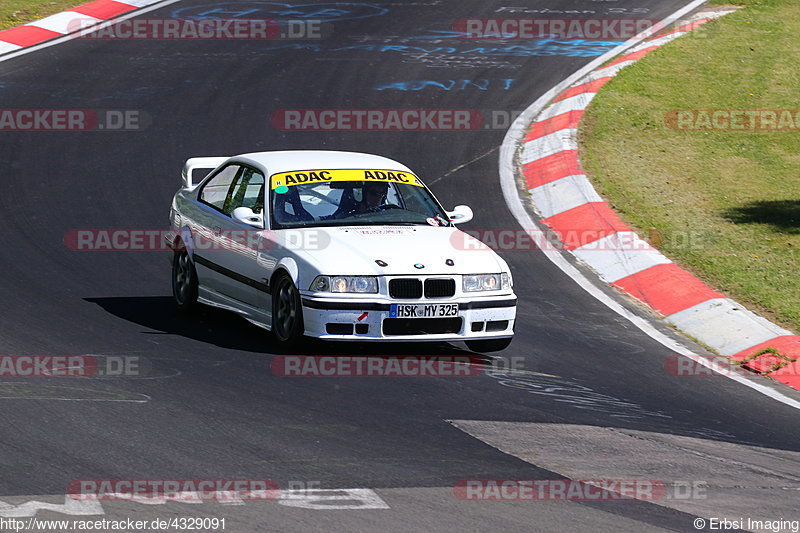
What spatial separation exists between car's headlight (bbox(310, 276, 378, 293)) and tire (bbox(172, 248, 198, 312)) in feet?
6.50

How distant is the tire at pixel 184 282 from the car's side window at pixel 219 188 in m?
0.50

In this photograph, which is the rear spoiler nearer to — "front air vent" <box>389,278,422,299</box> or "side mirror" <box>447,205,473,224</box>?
"side mirror" <box>447,205,473,224</box>

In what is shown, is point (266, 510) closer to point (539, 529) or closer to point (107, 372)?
point (539, 529)

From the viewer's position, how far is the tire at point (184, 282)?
10.7 metres

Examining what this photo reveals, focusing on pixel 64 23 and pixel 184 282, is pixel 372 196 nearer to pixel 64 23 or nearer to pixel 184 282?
pixel 184 282

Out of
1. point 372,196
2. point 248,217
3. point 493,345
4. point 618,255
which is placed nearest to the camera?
point 493,345

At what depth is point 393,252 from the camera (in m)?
9.32

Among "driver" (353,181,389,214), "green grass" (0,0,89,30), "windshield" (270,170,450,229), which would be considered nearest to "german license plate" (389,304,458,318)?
"windshield" (270,170,450,229)

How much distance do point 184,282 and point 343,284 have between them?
2.26m

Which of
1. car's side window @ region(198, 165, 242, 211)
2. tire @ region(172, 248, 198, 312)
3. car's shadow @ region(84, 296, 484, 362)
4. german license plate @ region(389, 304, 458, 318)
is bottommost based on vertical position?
car's shadow @ region(84, 296, 484, 362)

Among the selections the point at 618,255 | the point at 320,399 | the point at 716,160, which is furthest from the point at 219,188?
the point at 716,160

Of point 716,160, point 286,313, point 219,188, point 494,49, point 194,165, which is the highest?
point 494,49

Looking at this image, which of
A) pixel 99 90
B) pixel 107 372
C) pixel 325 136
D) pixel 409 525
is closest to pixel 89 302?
pixel 107 372

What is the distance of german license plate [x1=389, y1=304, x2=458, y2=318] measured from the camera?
908cm
